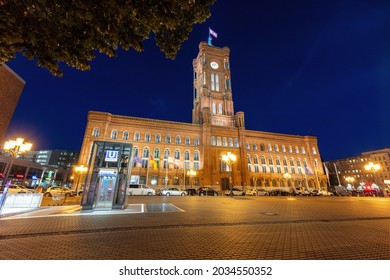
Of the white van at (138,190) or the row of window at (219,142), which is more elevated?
the row of window at (219,142)

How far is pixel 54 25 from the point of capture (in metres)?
4.76

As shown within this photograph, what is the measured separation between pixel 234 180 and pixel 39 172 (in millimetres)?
66264

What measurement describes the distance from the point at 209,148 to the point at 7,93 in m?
37.2

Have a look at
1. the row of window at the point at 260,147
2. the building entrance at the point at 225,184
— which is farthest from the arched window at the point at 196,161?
the building entrance at the point at 225,184

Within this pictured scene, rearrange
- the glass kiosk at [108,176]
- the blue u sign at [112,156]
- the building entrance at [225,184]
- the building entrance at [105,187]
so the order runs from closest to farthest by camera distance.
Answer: the glass kiosk at [108,176] → the building entrance at [105,187] → the blue u sign at [112,156] → the building entrance at [225,184]

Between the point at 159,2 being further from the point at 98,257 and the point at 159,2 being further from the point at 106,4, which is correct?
the point at 98,257

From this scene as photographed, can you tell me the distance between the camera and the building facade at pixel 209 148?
38.9 meters

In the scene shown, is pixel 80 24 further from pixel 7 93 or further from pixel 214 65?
pixel 214 65

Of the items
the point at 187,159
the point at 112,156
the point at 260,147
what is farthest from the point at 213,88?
the point at 112,156

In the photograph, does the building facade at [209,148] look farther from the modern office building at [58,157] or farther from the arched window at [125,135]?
the modern office building at [58,157]

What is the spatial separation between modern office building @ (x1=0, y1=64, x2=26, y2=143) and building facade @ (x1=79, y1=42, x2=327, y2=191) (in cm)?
1196

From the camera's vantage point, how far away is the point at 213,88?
55.9m

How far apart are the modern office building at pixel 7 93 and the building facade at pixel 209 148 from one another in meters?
12.0

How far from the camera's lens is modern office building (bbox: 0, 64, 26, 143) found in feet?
84.0
